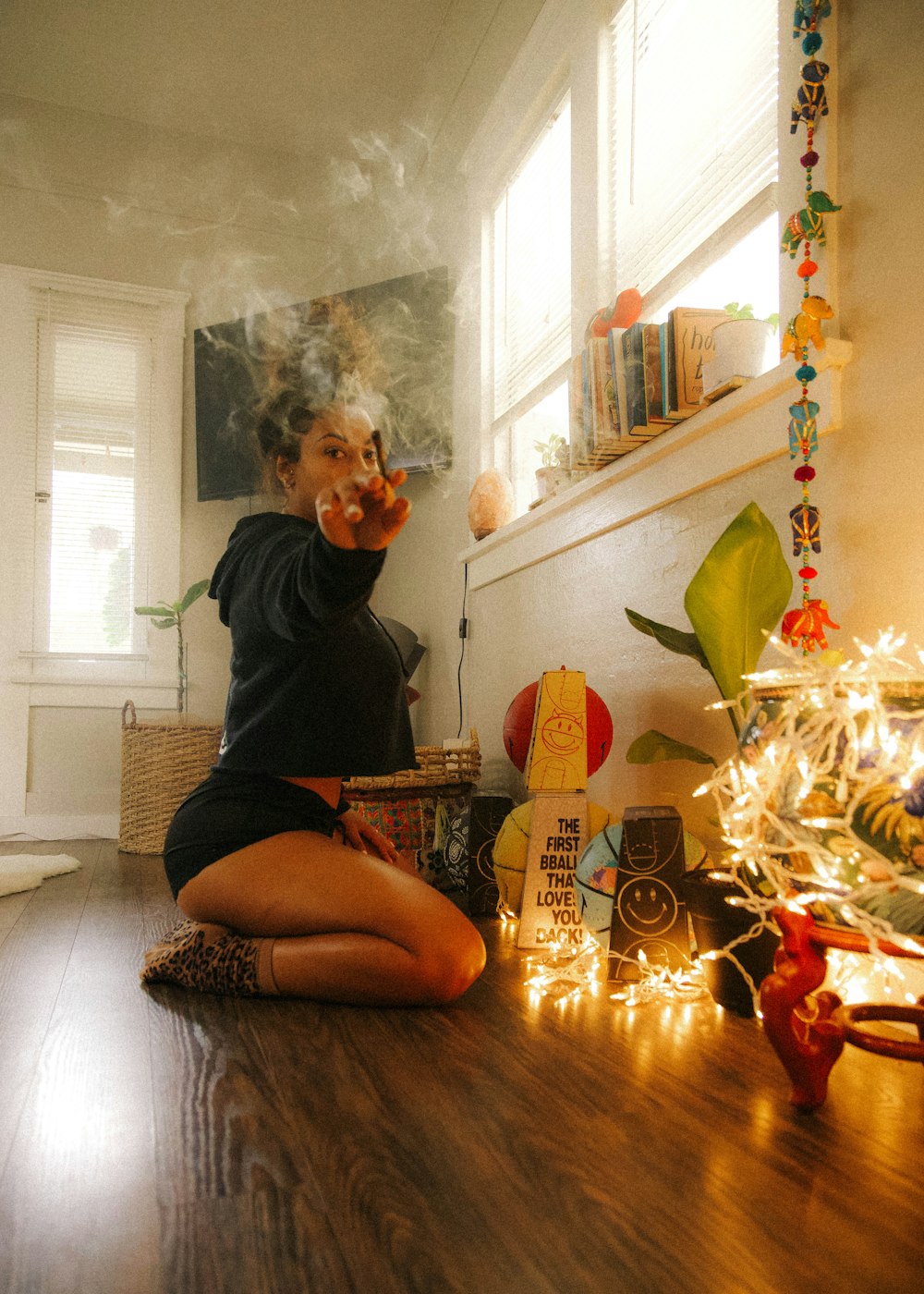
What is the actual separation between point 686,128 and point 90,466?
10.0ft

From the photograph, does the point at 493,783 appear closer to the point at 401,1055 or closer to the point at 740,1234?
the point at 401,1055

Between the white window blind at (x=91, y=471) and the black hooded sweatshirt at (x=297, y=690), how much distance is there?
2.69 meters

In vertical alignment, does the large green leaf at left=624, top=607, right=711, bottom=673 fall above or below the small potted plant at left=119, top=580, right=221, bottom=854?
above

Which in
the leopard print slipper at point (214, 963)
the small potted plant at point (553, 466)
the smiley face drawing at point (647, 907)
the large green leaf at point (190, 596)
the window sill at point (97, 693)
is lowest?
the leopard print slipper at point (214, 963)

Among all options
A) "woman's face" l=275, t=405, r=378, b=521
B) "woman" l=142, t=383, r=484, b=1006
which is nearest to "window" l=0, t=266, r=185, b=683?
"woman" l=142, t=383, r=484, b=1006

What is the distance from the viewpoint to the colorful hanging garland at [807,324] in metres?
1.31

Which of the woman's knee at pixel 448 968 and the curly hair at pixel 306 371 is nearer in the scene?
the woman's knee at pixel 448 968

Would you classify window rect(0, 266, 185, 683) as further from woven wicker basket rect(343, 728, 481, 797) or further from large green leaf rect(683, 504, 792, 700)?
large green leaf rect(683, 504, 792, 700)

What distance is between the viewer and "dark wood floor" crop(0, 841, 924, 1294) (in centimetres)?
65

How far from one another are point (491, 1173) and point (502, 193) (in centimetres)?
306

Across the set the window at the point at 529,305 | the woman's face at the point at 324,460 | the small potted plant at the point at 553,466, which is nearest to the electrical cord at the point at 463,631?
the window at the point at 529,305

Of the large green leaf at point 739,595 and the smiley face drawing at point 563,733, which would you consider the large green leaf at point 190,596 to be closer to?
the smiley face drawing at point 563,733

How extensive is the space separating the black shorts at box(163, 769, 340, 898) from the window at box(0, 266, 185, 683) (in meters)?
2.69

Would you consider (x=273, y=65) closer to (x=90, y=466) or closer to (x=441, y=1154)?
(x=90, y=466)
